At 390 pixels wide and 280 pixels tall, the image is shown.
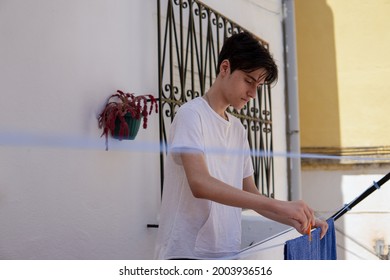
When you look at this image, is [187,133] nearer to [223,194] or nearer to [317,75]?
[223,194]

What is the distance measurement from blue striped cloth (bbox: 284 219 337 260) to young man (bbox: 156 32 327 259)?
112mm

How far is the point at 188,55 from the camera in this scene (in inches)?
182

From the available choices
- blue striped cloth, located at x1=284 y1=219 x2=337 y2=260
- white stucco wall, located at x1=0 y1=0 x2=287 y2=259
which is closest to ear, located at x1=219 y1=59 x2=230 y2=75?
blue striped cloth, located at x1=284 y1=219 x2=337 y2=260

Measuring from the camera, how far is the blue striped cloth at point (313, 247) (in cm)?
244

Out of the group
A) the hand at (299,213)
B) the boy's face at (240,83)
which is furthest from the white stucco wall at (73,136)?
the hand at (299,213)

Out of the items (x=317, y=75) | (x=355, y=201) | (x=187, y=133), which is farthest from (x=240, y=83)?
(x=317, y=75)

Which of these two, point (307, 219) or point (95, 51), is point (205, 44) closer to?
point (95, 51)

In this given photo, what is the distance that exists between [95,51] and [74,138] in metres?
0.54

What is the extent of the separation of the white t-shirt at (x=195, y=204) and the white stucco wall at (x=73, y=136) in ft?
3.18

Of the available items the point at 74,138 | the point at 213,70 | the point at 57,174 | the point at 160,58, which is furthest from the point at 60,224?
the point at 213,70

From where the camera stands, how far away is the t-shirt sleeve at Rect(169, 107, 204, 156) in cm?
221

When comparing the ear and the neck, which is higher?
the ear

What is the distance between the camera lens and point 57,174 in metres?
3.24

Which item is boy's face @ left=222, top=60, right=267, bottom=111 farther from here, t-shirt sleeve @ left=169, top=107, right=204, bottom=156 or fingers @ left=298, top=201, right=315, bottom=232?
fingers @ left=298, top=201, right=315, bottom=232
